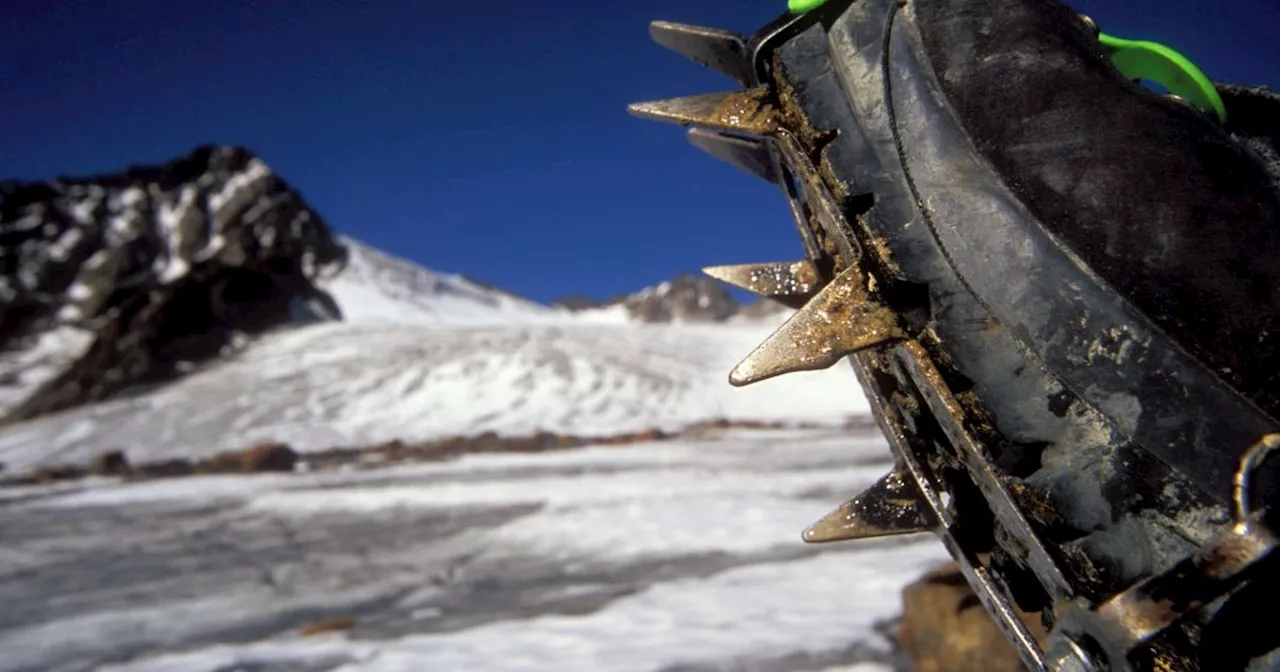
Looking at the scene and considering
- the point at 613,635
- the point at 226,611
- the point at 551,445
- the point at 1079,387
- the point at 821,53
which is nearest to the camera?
the point at 1079,387

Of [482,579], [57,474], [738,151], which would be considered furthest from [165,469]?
[738,151]

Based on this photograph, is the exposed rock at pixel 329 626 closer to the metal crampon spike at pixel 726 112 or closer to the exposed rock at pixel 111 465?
the metal crampon spike at pixel 726 112

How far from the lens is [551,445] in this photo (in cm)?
1026

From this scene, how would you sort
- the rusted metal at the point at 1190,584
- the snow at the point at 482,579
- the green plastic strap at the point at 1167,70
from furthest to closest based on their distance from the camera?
1. the snow at the point at 482,579
2. the green plastic strap at the point at 1167,70
3. the rusted metal at the point at 1190,584

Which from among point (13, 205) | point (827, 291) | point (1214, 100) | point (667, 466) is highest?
point (13, 205)

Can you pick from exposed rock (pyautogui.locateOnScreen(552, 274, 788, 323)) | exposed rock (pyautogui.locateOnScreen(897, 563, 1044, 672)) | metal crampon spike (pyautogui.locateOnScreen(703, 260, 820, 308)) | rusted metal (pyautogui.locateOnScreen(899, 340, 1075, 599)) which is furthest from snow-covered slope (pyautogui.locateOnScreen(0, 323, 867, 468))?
exposed rock (pyautogui.locateOnScreen(552, 274, 788, 323))

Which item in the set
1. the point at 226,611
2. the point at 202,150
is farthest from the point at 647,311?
the point at 226,611

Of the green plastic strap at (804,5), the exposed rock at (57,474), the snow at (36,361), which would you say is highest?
the snow at (36,361)

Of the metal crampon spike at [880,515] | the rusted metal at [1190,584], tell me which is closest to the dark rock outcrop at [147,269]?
the metal crampon spike at [880,515]

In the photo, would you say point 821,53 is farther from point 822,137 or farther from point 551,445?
point 551,445

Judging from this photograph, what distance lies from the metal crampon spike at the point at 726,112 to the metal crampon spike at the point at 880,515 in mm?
416

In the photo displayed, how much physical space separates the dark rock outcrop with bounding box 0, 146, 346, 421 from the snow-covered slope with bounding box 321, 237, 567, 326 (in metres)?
1.48

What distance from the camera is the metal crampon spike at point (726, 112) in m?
0.82

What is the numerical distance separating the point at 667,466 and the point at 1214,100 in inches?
241
